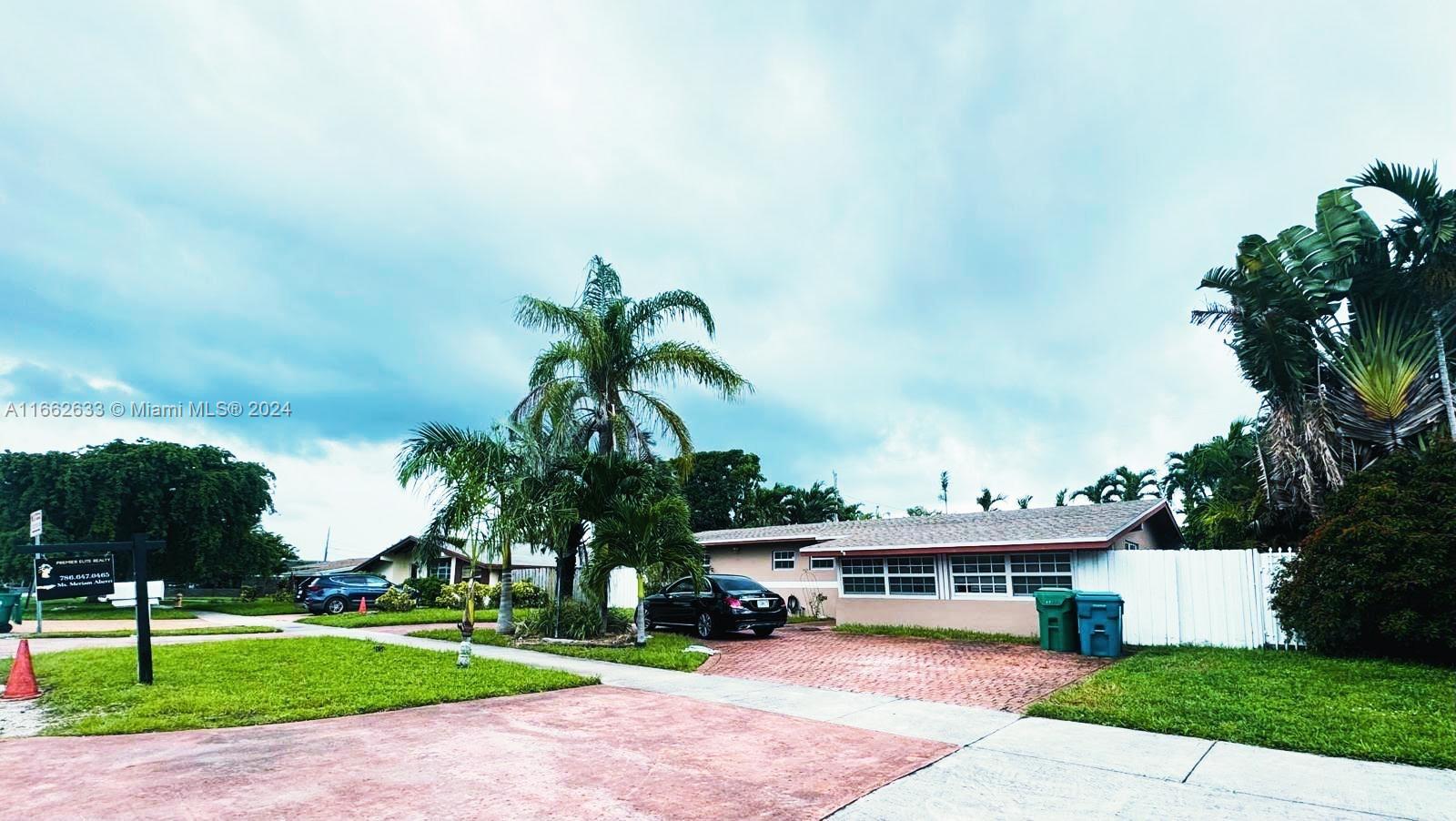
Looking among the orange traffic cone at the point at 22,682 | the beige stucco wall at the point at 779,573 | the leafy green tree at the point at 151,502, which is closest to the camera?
the orange traffic cone at the point at 22,682

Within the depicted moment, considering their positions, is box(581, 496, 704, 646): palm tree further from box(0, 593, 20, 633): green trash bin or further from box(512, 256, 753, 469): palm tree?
box(0, 593, 20, 633): green trash bin

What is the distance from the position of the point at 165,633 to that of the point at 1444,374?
27.9 m

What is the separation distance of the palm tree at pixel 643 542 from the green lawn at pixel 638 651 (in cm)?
79

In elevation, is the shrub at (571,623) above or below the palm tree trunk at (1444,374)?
below

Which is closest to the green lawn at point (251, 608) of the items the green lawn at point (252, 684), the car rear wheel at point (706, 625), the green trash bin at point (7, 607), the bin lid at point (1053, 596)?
the green trash bin at point (7, 607)

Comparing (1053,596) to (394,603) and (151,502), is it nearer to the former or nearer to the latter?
(394,603)

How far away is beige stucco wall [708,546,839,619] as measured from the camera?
80.1 feet

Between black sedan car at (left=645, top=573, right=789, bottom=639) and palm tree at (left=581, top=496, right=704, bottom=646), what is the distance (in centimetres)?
140

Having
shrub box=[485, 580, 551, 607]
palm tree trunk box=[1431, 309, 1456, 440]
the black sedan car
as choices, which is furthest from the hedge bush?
palm tree trunk box=[1431, 309, 1456, 440]

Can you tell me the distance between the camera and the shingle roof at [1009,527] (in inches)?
640

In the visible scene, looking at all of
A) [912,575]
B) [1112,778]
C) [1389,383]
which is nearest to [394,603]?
[912,575]

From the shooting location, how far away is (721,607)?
1725cm

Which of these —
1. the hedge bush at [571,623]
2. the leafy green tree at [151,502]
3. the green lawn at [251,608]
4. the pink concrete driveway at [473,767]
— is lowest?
the green lawn at [251,608]

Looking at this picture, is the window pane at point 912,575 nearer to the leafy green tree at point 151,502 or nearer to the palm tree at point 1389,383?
the palm tree at point 1389,383
